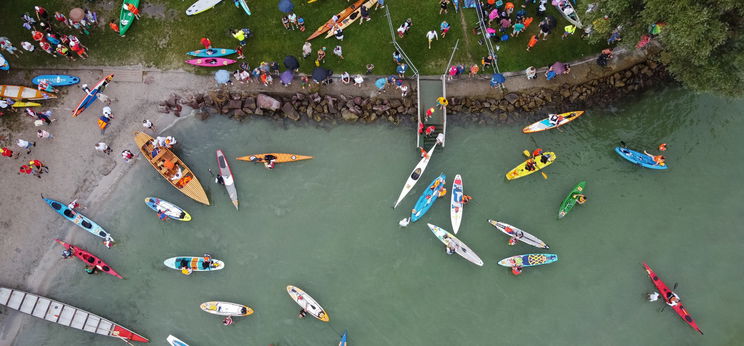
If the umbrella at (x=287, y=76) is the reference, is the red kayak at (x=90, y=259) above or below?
below

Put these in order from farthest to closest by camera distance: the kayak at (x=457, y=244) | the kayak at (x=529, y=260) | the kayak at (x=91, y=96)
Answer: the kayak at (x=91, y=96) < the kayak at (x=457, y=244) < the kayak at (x=529, y=260)

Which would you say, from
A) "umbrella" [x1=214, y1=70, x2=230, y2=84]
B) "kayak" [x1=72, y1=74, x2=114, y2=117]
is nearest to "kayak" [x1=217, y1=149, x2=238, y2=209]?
"umbrella" [x1=214, y1=70, x2=230, y2=84]

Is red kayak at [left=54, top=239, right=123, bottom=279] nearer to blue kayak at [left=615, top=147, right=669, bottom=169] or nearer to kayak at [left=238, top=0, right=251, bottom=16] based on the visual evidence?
kayak at [left=238, top=0, right=251, bottom=16]

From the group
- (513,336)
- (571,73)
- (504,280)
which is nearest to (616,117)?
(571,73)

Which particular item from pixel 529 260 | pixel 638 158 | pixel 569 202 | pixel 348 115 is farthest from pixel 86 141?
pixel 638 158

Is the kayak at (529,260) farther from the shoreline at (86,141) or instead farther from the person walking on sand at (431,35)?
the person walking on sand at (431,35)

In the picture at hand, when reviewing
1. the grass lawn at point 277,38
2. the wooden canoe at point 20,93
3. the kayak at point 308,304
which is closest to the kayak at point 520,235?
the grass lawn at point 277,38

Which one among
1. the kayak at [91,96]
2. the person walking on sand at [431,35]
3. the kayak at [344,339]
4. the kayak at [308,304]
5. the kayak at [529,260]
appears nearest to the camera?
the kayak at [344,339]
